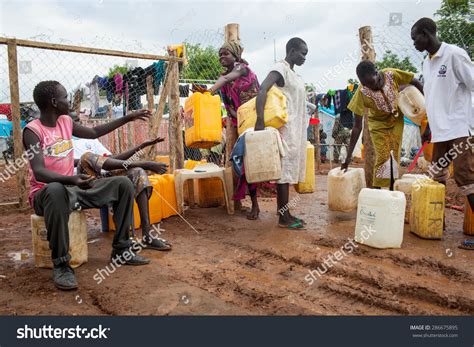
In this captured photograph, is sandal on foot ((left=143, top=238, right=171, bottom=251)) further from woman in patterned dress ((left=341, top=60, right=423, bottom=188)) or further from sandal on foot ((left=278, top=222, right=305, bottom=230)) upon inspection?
woman in patterned dress ((left=341, top=60, right=423, bottom=188))

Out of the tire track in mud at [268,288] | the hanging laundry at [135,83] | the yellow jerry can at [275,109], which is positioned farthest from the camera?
the hanging laundry at [135,83]

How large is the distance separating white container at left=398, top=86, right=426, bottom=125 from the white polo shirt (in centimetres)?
44

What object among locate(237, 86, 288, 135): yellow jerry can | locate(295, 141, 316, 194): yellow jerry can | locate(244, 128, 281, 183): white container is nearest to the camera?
locate(244, 128, 281, 183): white container

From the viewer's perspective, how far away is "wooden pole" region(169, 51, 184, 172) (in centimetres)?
566

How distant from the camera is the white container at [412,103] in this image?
4051 millimetres

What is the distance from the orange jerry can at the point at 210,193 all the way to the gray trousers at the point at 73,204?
7.13ft

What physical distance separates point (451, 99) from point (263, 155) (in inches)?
68.9

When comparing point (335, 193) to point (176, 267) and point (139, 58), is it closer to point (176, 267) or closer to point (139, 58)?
point (176, 267)

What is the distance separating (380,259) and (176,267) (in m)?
1.59

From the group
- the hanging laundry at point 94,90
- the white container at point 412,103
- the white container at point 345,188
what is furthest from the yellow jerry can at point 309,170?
the hanging laundry at point 94,90

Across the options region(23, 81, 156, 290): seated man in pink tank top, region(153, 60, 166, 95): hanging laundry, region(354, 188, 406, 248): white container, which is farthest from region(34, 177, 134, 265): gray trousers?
region(153, 60, 166, 95): hanging laundry

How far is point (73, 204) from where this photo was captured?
2896 millimetres

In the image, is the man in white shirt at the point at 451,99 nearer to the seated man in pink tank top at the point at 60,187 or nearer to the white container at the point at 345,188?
the white container at the point at 345,188

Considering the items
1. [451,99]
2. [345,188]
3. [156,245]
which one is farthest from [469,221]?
[156,245]
